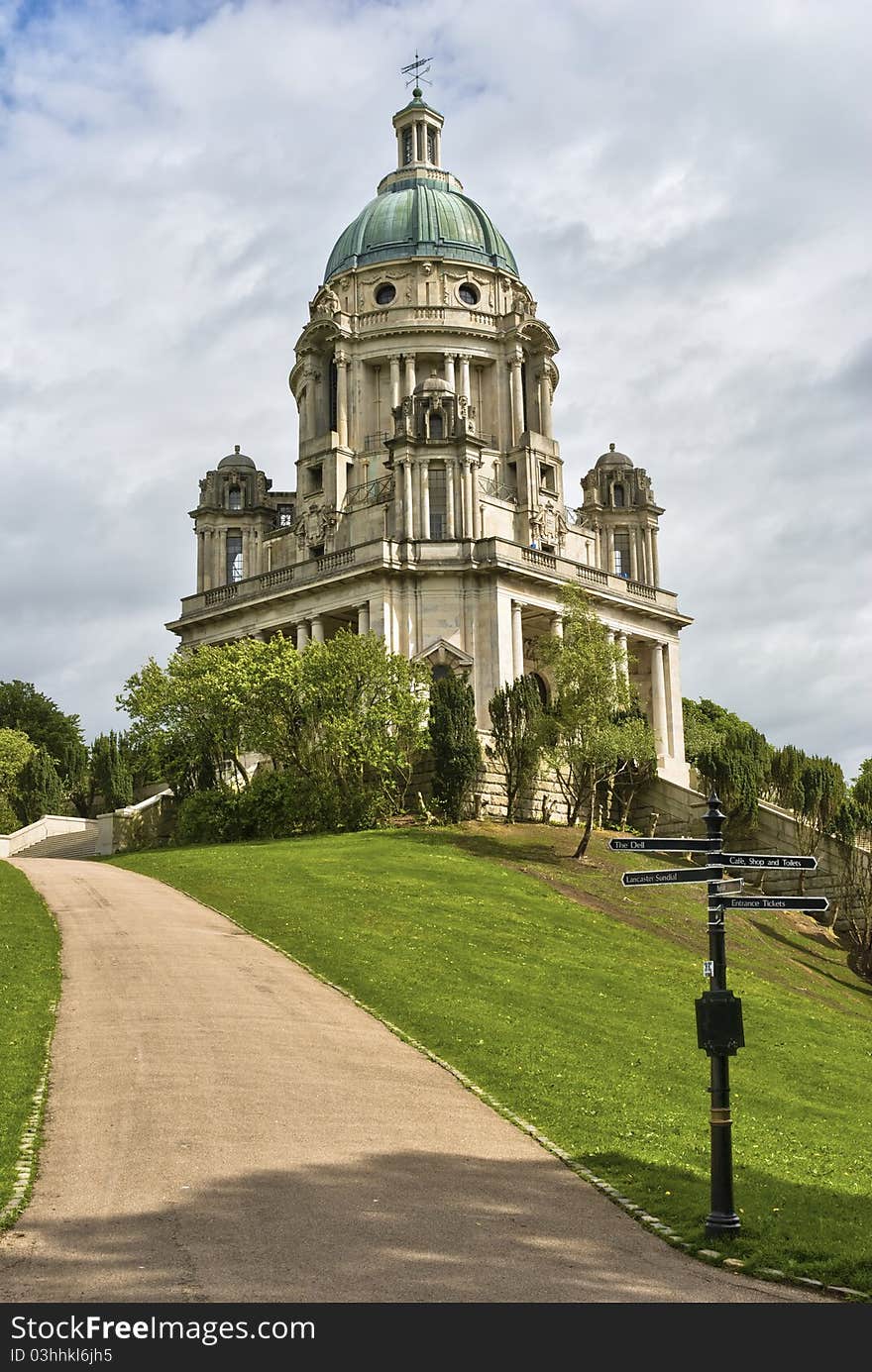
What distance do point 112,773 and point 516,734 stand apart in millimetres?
23331

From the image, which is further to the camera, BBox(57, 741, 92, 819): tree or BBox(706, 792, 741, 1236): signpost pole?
BBox(57, 741, 92, 819): tree

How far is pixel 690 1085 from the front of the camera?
23.2 meters

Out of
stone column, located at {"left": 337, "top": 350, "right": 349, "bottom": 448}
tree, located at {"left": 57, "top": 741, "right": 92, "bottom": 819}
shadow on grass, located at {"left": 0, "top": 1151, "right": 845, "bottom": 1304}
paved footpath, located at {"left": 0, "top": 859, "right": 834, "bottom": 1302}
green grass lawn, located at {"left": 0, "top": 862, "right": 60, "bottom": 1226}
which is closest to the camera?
shadow on grass, located at {"left": 0, "top": 1151, "right": 845, "bottom": 1304}

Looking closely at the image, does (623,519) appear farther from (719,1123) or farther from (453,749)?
(719,1123)

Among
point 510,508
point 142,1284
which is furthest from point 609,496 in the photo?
point 142,1284

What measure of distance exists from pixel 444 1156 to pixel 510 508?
206 feet

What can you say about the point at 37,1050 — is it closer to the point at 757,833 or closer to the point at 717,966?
the point at 717,966

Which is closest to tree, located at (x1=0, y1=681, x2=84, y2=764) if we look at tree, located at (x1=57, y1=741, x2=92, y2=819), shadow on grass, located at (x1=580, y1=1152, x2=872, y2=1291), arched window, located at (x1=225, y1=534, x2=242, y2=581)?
tree, located at (x1=57, y1=741, x2=92, y2=819)

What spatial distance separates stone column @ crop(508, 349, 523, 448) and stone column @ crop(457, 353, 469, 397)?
2.66 m

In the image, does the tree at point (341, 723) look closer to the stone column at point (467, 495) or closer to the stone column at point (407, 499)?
the stone column at point (407, 499)

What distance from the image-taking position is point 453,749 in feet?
176

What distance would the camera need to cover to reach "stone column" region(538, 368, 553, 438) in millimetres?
83438

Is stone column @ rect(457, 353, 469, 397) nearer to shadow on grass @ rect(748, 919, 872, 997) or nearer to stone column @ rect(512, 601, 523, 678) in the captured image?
stone column @ rect(512, 601, 523, 678)

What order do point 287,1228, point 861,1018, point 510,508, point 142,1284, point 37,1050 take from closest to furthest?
point 142,1284, point 287,1228, point 37,1050, point 861,1018, point 510,508
